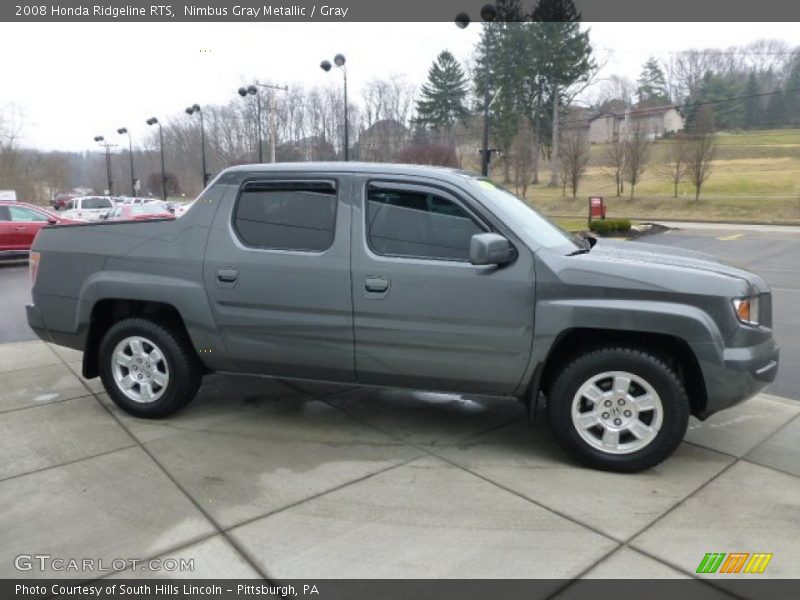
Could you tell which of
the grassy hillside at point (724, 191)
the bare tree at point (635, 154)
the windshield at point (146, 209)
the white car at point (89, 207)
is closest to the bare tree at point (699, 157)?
the grassy hillside at point (724, 191)

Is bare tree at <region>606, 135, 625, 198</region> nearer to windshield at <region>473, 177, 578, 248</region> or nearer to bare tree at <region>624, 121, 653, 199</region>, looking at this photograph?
bare tree at <region>624, 121, 653, 199</region>

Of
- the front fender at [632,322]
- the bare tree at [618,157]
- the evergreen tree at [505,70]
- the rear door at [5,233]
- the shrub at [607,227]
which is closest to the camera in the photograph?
the front fender at [632,322]

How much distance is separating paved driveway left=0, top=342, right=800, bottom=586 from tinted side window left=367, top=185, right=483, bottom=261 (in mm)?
1315

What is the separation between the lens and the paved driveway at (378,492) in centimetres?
291

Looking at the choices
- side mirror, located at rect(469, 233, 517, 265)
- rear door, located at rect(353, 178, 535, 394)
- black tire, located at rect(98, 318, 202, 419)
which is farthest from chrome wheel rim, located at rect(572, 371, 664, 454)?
black tire, located at rect(98, 318, 202, 419)

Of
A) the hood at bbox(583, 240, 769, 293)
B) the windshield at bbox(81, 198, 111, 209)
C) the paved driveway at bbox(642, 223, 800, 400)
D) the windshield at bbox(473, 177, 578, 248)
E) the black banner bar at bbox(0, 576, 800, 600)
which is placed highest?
the windshield at bbox(81, 198, 111, 209)

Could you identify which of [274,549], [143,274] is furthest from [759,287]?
[143,274]

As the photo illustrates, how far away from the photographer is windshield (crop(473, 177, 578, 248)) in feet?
12.8

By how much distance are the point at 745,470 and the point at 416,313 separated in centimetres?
225

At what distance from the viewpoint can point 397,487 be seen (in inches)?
141

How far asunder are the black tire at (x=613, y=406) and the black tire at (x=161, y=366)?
256cm

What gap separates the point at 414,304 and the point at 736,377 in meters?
1.91

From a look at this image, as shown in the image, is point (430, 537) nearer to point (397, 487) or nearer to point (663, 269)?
point (397, 487)

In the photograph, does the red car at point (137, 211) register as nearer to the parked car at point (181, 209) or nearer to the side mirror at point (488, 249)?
the parked car at point (181, 209)
